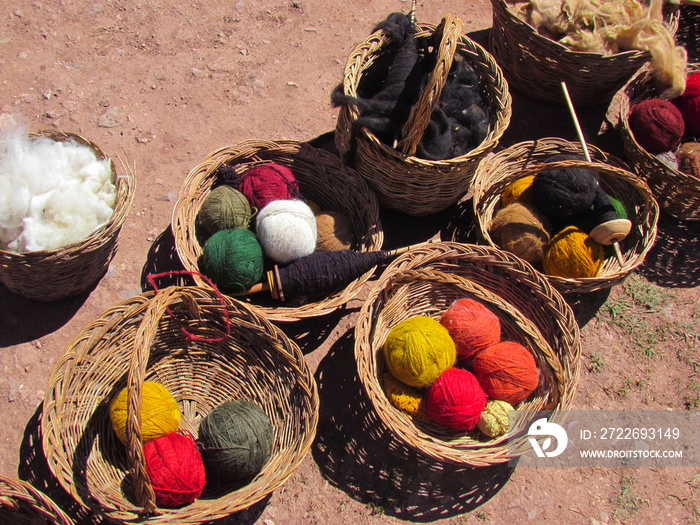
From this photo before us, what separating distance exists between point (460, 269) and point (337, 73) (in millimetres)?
1597

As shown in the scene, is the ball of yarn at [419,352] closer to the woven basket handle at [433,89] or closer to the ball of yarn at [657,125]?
the woven basket handle at [433,89]

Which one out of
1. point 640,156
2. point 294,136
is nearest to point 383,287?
point 294,136

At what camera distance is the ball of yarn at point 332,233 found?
7.16 feet

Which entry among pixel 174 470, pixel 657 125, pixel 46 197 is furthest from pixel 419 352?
pixel 657 125

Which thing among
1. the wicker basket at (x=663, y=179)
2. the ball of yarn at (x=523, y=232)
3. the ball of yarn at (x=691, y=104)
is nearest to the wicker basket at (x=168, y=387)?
the ball of yarn at (x=523, y=232)

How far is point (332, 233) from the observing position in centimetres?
219

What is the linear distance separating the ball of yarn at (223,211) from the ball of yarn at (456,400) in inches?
42.4

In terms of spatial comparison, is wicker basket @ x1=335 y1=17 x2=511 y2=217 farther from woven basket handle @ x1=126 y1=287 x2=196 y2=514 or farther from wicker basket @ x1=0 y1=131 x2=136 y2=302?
woven basket handle @ x1=126 y1=287 x2=196 y2=514

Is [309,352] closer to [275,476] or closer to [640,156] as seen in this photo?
[275,476]

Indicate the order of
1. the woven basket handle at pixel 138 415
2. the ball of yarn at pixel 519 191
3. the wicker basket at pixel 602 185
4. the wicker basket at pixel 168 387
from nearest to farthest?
1. the woven basket handle at pixel 138 415
2. the wicker basket at pixel 168 387
3. the wicker basket at pixel 602 185
4. the ball of yarn at pixel 519 191

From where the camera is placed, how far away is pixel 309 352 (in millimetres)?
2260

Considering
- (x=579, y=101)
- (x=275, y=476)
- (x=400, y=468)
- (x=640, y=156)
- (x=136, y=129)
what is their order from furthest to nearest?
(x=579, y=101)
(x=136, y=129)
(x=640, y=156)
(x=400, y=468)
(x=275, y=476)

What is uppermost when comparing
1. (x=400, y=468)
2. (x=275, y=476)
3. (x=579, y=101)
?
(x=579, y=101)

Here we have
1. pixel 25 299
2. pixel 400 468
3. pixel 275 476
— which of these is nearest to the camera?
pixel 275 476
